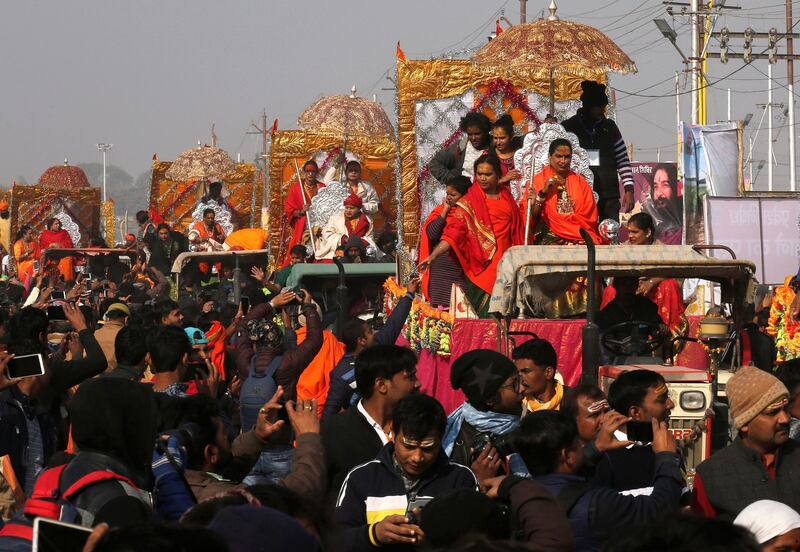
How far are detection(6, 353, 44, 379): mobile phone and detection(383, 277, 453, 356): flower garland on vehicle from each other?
581 centimetres

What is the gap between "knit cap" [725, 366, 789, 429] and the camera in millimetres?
4961

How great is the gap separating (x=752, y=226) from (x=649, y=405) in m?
14.1

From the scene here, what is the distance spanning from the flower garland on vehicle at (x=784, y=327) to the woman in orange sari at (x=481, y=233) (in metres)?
2.95

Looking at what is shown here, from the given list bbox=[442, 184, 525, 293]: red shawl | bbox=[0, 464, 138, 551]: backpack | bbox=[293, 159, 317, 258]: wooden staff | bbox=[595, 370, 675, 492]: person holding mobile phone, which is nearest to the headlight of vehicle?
bbox=[595, 370, 675, 492]: person holding mobile phone

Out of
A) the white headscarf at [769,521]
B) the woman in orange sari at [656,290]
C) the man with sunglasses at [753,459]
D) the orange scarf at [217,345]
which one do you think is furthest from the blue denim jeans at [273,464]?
the woman in orange sari at [656,290]

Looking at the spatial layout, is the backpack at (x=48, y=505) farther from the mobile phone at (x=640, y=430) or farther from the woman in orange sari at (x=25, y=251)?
the woman in orange sari at (x=25, y=251)

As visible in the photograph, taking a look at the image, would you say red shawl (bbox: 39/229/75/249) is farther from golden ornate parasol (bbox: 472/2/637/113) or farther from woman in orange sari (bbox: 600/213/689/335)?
woman in orange sari (bbox: 600/213/689/335)

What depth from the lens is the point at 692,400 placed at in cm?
788

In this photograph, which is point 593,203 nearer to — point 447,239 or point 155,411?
point 447,239

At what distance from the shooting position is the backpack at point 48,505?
146 inches

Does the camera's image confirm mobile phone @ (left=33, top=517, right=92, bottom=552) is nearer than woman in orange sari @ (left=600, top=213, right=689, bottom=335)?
Yes

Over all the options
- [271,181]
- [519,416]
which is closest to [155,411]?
[519,416]

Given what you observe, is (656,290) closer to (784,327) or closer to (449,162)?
(784,327)

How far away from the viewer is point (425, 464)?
462cm
